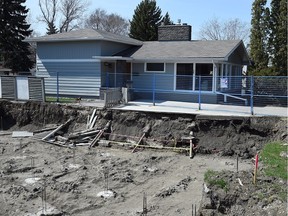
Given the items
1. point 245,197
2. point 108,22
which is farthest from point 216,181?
point 108,22

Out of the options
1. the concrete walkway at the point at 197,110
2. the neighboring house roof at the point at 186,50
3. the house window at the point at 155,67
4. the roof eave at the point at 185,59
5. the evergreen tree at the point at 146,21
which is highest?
the evergreen tree at the point at 146,21

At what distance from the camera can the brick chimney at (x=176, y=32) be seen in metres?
25.0

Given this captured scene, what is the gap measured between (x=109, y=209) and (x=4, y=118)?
1299 centimetres

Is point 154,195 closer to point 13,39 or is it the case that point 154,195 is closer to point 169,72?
point 169,72

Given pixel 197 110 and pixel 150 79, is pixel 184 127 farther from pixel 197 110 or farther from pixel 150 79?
pixel 150 79

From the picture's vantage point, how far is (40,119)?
63.0ft

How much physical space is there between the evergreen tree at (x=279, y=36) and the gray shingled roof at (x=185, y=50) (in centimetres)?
527

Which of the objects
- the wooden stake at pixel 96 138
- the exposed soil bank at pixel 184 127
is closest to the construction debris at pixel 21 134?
the exposed soil bank at pixel 184 127

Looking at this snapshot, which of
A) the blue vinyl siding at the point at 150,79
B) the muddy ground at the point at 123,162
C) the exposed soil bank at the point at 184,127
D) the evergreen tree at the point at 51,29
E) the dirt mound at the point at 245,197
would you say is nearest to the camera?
the dirt mound at the point at 245,197

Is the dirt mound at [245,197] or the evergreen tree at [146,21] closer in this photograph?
the dirt mound at [245,197]

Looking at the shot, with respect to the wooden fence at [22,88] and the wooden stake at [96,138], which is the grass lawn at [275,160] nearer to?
the wooden stake at [96,138]

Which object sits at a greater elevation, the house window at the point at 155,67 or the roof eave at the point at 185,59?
the roof eave at the point at 185,59

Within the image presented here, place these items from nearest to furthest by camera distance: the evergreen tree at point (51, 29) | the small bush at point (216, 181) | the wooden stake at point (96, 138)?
the small bush at point (216, 181) → the wooden stake at point (96, 138) → the evergreen tree at point (51, 29)

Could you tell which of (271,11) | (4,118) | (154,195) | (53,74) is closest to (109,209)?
(154,195)
